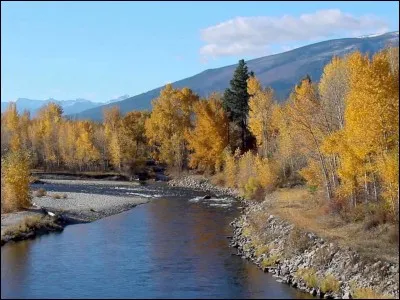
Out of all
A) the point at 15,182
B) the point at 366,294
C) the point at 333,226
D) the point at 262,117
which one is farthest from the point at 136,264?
the point at 262,117

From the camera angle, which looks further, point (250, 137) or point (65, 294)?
point (250, 137)

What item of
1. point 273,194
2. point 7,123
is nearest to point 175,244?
point 273,194

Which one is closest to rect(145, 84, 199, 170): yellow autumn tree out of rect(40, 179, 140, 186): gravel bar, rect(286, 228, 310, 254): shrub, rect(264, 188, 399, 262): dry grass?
rect(40, 179, 140, 186): gravel bar

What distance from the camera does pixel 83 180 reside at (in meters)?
80.7

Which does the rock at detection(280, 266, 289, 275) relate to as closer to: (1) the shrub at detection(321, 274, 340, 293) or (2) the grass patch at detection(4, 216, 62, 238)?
(1) the shrub at detection(321, 274, 340, 293)

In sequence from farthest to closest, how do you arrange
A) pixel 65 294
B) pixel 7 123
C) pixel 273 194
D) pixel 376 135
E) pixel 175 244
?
1. pixel 7 123
2. pixel 273 194
3. pixel 175 244
4. pixel 376 135
5. pixel 65 294

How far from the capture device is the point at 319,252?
28141mm

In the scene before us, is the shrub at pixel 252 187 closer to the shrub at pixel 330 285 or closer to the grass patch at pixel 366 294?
the shrub at pixel 330 285

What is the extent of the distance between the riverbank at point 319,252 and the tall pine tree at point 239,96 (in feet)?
116

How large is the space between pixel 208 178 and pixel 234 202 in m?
18.4

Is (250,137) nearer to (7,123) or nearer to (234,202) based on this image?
(234,202)

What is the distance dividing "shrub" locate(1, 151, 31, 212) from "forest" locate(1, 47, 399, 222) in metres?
0.09

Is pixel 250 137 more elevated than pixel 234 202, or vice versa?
pixel 250 137

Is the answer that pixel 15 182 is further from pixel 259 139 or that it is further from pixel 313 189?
pixel 259 139
